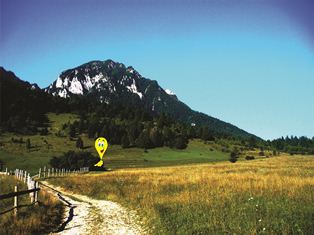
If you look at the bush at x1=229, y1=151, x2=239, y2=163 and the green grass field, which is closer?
the green grass field

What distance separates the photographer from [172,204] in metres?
18.2

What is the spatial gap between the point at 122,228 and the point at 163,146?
463 ft

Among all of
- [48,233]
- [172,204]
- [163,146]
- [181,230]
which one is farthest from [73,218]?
[163,146]

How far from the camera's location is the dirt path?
557 inches

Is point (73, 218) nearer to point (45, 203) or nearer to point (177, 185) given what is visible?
point (45, 203)

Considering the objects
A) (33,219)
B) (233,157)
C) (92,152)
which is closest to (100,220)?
(33,219)

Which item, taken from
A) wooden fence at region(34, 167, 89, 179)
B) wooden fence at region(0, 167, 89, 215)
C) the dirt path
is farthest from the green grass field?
the dirt path

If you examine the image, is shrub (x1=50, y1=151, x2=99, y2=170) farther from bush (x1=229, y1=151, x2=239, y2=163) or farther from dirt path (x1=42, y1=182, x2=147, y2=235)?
dirt path (x1=42, y1=182, x2=147, y2=235)

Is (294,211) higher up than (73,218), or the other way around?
(294,211)

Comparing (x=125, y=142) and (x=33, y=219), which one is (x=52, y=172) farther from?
(x=125, y=142)

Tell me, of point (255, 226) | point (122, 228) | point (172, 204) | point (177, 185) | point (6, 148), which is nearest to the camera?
point (255, 226)

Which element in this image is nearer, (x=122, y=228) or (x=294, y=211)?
(x=294, y=211)

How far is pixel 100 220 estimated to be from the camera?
16328 mm

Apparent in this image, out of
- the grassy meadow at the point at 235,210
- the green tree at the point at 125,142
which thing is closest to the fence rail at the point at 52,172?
the grassy meadow at the point at 235,210
